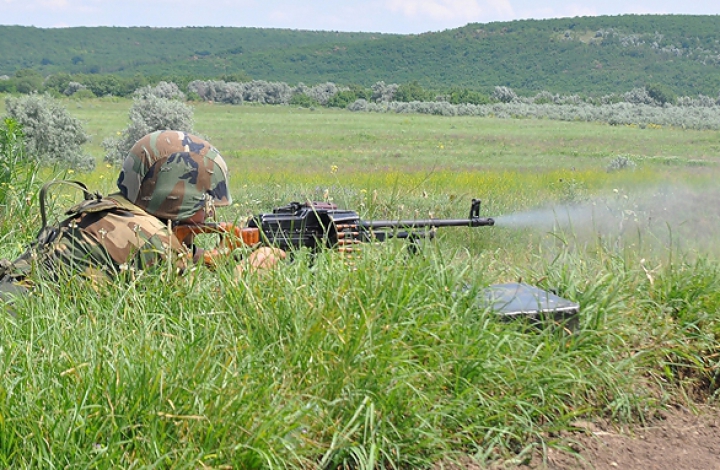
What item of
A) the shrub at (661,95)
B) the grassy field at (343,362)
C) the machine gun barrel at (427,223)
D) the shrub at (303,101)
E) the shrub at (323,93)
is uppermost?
the machine gun barrel at (427,223)

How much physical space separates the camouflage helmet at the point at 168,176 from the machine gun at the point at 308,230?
0.12 meters

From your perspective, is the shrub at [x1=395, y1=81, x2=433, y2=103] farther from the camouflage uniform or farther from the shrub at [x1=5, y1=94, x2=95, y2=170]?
the camouflage uniform

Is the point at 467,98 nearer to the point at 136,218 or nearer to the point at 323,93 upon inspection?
the point at 323,93

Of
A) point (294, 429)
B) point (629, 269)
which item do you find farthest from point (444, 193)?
point (294, 429)

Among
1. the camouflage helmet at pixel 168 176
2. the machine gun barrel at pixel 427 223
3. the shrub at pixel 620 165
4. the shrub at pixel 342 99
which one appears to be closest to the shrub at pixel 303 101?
the shrub at pixel 342 99

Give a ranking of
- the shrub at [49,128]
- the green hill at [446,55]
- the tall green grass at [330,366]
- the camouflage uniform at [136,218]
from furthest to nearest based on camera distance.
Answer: the green hill at [446,55]
the shrub at [49,128]
the camouflage uniform at [136,218]
the tall green grass at [330,366]

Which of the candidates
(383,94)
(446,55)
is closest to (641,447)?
(383,94)

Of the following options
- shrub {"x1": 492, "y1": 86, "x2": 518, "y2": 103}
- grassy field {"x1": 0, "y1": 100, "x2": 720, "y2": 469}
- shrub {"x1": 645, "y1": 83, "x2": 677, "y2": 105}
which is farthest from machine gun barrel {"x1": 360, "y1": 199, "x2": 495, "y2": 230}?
shrub {"x1": 492, "y1": 86, "x2": 518, "y2": 103}

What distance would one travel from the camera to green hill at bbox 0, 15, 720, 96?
107688 millimetres

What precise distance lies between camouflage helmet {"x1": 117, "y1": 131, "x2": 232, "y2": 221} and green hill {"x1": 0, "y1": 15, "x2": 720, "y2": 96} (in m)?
88.7

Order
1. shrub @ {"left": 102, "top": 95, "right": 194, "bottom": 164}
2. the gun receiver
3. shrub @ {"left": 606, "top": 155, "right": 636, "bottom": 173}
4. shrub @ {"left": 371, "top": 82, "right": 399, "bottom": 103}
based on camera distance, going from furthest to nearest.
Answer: shrub @ {"left": 371, "top": 82, "right": 399, "bottom": 103} < shrub @ {"left": 606, "top": 155, "right": 636, "bottom": 173} < shrub @ {"left": 102, "top": 95, "right": 194, "bottom": 164} < the gun receiver

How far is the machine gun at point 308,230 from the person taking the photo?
4480 millimetres

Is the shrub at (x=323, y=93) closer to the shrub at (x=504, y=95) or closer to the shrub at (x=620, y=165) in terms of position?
the shrub at (x=504, y=95)

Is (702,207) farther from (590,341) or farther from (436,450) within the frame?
(436,450)
